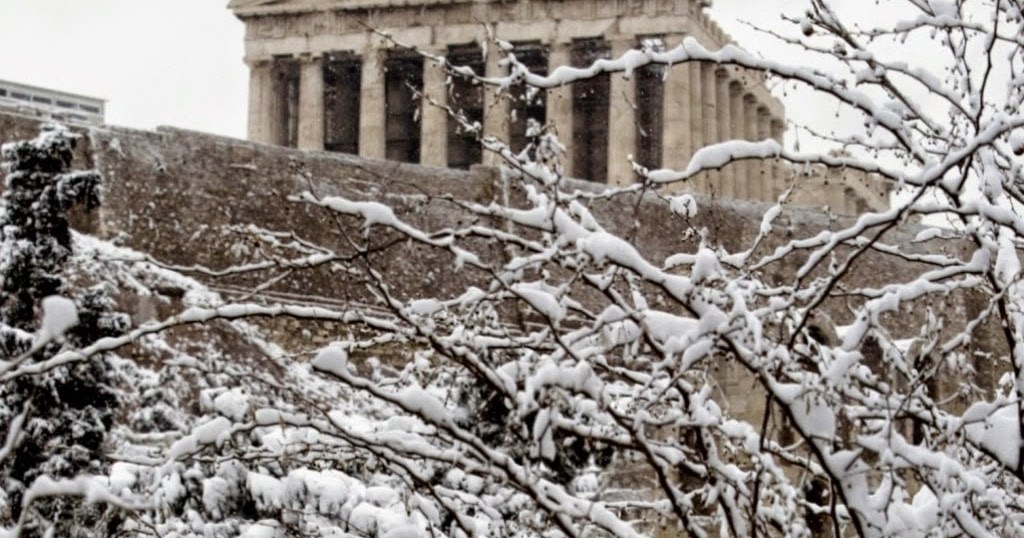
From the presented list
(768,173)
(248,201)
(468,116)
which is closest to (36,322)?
(248,201)

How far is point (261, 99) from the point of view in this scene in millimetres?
47156

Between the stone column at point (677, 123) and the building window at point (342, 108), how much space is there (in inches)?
310

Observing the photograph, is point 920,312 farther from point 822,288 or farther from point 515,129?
point 822,288

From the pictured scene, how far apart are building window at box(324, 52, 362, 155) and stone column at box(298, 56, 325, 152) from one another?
44.8 inches

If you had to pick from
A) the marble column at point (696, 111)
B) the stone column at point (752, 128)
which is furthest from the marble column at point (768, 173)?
the marble column at point (696, 111)

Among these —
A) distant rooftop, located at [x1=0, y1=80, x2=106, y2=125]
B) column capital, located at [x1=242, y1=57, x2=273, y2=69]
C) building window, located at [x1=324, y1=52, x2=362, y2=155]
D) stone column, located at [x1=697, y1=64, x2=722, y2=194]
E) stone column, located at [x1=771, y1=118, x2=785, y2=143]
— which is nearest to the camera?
distant rooftop, located at [x1=0, y1=80, x2=106, y2=125]

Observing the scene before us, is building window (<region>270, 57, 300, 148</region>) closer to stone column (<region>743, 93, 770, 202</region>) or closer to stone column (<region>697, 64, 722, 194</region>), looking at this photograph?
stone column (<region>697, 64, 722, 194</region>)

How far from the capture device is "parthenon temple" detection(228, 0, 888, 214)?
143 ft

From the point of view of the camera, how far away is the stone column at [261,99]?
154 ft

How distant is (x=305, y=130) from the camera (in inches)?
1825

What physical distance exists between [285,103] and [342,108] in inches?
53.0

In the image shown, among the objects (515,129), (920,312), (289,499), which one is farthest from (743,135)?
(289,499)

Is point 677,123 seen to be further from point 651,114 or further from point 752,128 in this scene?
point 752,128

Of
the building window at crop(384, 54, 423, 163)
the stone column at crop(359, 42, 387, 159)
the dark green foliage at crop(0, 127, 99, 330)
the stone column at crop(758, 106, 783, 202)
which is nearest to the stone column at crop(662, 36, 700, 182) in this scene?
the stone column at crop(758, 106, 783, 202)
